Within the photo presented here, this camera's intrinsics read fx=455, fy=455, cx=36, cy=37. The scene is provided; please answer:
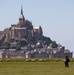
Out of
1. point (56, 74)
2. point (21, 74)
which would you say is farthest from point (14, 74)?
point (56, 74)

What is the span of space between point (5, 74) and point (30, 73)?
2.21 m

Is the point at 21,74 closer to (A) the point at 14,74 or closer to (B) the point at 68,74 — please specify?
(A) the point at 14,74

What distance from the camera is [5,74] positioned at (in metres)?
31.2

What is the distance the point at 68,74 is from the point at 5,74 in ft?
14.3

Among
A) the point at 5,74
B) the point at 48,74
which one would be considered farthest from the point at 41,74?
the point at 5,74

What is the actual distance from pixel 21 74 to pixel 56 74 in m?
2.42

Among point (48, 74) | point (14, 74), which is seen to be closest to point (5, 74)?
point (14, 74)

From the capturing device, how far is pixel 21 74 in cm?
3152

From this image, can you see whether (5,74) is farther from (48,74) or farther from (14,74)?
(48,74)

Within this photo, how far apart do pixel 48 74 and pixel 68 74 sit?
139cm

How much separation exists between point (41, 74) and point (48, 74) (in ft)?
1.66

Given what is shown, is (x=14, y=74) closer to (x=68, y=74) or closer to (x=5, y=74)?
(x=5, y=74)

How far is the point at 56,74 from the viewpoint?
3148 centimetres

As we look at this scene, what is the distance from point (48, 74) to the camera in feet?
103
